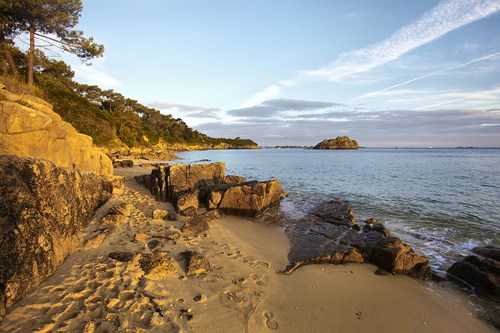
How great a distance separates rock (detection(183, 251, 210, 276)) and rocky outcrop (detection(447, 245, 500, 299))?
7372 millimetres

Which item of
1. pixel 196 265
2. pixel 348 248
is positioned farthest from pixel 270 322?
pixel 348 248

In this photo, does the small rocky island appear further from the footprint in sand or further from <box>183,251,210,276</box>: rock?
the footprint in sand

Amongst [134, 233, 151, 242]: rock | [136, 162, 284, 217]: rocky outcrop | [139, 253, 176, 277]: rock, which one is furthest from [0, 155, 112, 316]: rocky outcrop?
[136, 162, 284, 217]: rocky outcrop

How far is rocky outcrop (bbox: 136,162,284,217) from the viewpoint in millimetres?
12250

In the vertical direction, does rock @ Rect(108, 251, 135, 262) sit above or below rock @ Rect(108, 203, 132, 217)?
below

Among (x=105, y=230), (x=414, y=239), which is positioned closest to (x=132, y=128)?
(x=105, y=230)

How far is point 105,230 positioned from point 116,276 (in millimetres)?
3019

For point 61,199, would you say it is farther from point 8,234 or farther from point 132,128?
point 132,128

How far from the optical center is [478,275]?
21.9 ft

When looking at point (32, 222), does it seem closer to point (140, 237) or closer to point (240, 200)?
point (140, 237)

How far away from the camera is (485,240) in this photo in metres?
10.1

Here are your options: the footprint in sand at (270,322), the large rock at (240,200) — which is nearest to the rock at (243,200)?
the large rock at (240,200)

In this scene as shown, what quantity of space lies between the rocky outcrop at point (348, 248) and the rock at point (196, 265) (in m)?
2.27

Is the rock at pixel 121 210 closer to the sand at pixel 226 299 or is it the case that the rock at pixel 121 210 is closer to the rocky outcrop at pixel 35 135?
the sand at pixel 226 299
